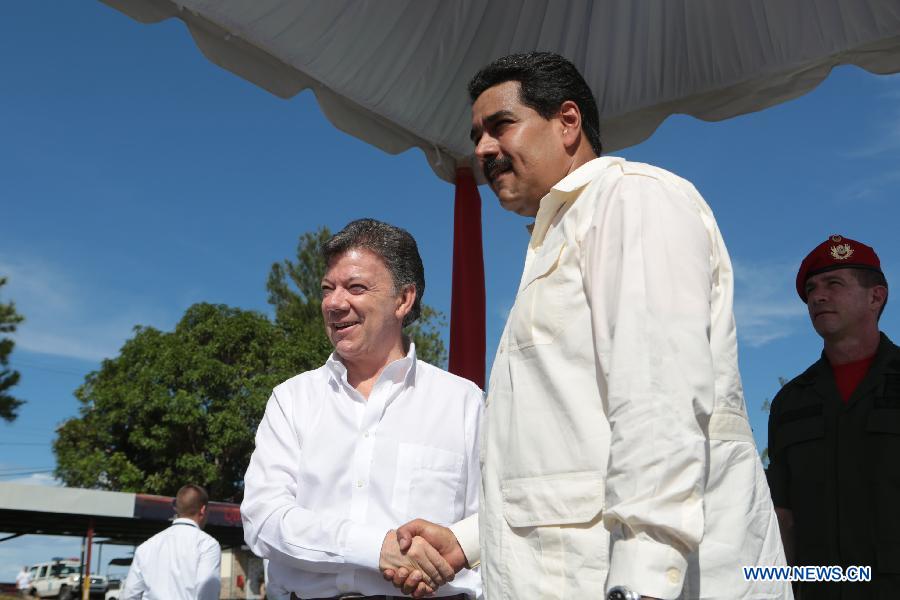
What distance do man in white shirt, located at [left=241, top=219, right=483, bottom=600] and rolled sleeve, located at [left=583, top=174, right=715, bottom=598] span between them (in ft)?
3.62

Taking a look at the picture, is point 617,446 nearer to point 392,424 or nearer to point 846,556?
point 392,424

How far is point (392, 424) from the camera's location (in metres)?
2.75

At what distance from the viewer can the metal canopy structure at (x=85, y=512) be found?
16.8 m

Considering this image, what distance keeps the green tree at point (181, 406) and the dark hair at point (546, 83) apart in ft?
97.7

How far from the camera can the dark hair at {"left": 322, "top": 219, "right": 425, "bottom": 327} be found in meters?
2.96

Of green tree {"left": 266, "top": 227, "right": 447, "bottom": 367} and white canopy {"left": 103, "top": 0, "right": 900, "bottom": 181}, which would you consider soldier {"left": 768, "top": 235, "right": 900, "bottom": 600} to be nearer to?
white canopy {"left": 103, "top": 0, "right": 900, "bottom": 181}

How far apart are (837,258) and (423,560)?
6.54 ft

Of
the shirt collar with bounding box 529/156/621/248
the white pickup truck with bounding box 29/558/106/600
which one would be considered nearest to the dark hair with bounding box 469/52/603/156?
the shirt collar with bounding box 529/156/621/248

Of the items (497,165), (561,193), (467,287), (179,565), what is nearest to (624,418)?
(561,193)

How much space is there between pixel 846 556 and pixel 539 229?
1872 millimetres

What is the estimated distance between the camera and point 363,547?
7.89 feet

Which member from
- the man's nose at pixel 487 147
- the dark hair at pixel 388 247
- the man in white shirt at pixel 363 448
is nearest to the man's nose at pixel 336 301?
the man in white shirt at pixel 363 448

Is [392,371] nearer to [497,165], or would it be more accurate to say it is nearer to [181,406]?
[497,165]

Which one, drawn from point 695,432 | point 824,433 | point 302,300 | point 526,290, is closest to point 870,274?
point 824,433
